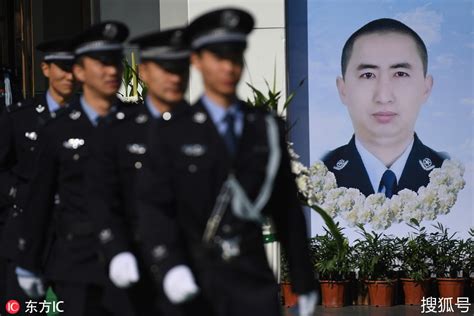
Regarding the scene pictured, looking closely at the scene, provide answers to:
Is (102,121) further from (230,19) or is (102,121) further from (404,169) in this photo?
(404,169)

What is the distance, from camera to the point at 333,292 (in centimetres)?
1092

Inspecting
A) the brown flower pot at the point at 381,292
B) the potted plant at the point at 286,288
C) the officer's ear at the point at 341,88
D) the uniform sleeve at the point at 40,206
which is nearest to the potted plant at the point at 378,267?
the brown flower pot at the point at 381,292

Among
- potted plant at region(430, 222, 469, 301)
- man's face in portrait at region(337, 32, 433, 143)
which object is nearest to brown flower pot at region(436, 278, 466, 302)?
potted plant at region(430, 222, 469, 301)

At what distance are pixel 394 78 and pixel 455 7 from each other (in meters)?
0.84

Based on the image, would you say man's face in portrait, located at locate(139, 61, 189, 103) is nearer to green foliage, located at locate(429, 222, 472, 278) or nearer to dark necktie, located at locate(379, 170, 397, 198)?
green foliage, located at locate(429, 222, 472, 278)

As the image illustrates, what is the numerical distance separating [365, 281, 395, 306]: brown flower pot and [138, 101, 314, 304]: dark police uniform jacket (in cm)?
593

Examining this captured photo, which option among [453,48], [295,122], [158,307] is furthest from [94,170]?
[453,48]

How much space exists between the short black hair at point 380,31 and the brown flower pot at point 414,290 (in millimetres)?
1891

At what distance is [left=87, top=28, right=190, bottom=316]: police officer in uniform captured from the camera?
17.9 ft

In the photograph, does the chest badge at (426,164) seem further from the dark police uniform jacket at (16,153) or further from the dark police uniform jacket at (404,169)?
the dark police uniform jacket at (16,153)

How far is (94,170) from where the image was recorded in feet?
19.2

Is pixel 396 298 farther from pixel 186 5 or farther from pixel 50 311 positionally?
pixel 50 311

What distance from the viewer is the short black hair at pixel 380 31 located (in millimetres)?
11367

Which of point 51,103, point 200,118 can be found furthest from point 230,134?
point 51,103
